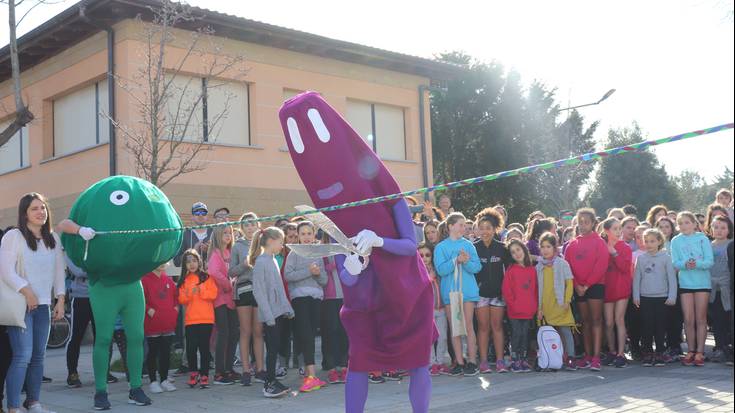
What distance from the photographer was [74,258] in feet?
23.4

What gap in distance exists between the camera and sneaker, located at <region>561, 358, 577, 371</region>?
930 cm

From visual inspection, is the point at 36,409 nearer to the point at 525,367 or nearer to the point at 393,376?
the point at 393,376

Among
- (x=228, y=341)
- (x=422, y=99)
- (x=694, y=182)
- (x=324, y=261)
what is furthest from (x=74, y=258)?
(x=694, y=182)

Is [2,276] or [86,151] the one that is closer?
[2,276]

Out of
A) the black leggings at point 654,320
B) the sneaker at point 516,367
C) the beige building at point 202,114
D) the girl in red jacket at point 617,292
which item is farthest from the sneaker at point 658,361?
the beige building at point 202,114

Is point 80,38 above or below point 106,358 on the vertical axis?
above

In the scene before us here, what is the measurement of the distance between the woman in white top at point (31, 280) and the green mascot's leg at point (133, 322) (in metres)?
0.59

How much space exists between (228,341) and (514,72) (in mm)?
28841

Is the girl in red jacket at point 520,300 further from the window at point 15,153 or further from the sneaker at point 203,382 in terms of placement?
the window at point 15,153

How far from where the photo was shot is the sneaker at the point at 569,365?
9.30 metres

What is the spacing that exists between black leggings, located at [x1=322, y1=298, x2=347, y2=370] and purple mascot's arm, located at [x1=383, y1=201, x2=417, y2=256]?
4142 mm

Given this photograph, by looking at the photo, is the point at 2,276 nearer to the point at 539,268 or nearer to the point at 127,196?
the point at 127,196

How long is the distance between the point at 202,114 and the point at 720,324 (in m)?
11.4

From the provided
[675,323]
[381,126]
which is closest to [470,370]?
A: [675,323]
